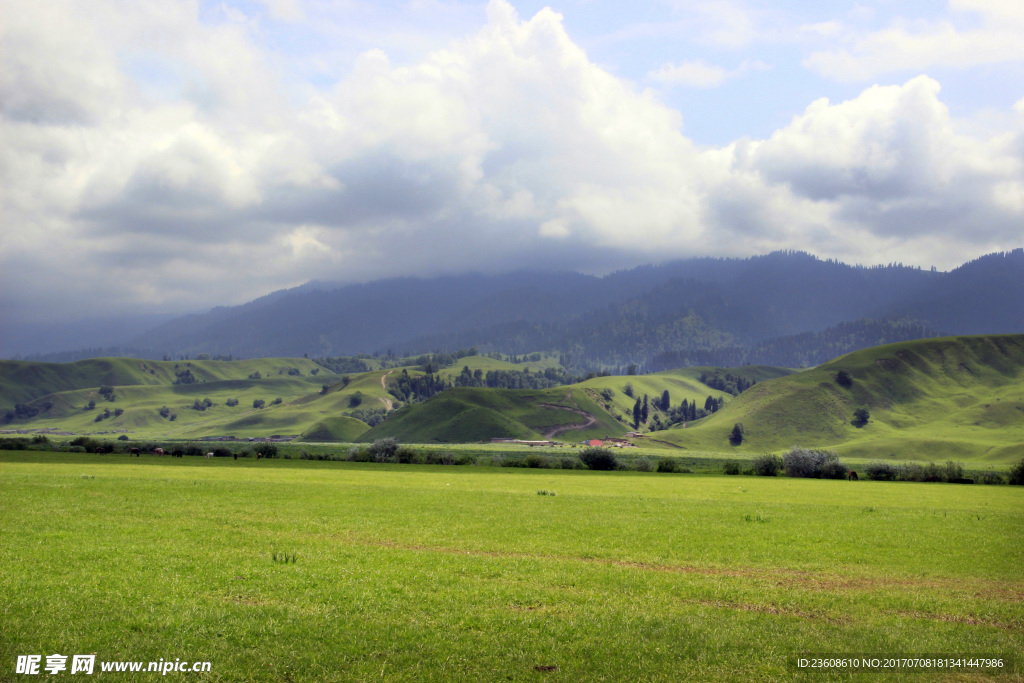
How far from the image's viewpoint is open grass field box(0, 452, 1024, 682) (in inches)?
623

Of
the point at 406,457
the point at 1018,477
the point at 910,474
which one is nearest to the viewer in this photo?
the point at 1018,477

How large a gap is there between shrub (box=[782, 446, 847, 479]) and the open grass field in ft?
286

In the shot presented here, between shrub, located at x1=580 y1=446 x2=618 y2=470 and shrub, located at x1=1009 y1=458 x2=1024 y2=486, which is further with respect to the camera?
shrub, located at x1=580 y1=446 x2=618 y2=470

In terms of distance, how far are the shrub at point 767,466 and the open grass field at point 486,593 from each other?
89186 millimetres

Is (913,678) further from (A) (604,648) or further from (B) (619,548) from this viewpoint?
(B) (619,548)

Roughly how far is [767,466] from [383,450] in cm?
8600

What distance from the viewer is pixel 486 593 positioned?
21.3 meters

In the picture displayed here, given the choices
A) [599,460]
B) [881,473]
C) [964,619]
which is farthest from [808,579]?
[881,473]

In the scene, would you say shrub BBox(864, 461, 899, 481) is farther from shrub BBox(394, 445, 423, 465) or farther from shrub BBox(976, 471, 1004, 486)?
shrub BBox(394, 445, 423, 465)

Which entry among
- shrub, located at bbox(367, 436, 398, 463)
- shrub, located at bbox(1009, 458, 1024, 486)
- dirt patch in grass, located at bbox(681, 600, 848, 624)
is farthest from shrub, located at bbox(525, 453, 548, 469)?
dirt patch in grass, located at bbox(681, 600, 848, 624)

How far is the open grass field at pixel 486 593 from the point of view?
15.8 m

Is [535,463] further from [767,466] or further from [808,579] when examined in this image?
[808,579]

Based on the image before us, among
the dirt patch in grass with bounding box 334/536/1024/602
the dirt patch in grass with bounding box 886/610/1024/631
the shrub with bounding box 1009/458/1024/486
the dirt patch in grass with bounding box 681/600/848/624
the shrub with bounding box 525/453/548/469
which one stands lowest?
the shrub with bounding box 525/453/548/469

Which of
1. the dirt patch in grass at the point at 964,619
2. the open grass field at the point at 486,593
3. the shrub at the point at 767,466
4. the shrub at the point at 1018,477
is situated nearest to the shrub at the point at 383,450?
the shrub at the point at 767,466
